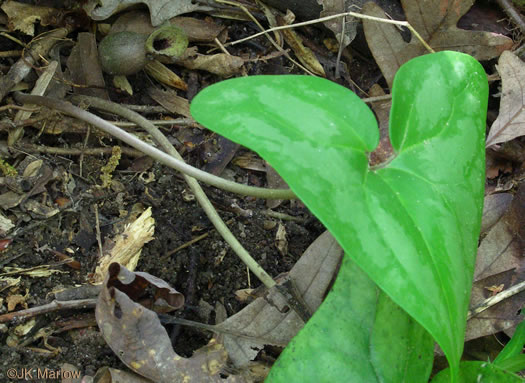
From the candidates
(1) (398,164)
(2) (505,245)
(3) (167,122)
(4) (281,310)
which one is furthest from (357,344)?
(3) (167,122)

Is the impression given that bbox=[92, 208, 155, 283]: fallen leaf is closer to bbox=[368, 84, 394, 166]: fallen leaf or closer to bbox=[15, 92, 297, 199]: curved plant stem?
bbox=[15, 92, 297, 199]: curved plant stem

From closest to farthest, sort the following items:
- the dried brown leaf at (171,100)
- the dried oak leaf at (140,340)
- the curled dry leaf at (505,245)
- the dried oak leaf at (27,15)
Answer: the dried oak leaf at (140,340) → the curled dry leaf at (505,245) → the dried oak leaf at (27,15) → the dried brown leaf at (171,100)

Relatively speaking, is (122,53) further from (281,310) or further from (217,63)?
(281,310)

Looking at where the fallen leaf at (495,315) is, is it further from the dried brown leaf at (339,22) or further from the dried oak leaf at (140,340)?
the dried brown leaf at (339,22)

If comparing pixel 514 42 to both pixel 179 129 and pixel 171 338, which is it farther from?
pixel 171 338

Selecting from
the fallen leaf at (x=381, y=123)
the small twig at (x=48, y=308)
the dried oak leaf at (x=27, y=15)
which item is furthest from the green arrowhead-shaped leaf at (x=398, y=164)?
the dried oak leaf at (x=27, y=15)

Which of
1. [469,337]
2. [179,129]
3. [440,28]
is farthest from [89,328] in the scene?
[440,28]

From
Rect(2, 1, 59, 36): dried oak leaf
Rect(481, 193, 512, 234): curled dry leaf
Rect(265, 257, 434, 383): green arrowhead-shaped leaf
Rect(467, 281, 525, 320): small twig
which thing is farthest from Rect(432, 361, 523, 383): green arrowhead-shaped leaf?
Rect(2, 1, 59, 36): dried oak leaf
